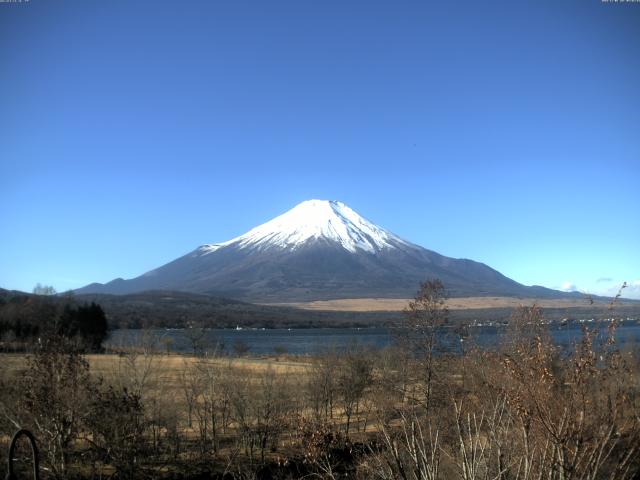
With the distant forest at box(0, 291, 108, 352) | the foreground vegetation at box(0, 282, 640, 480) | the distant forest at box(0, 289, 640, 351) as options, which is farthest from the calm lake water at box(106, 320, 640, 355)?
the distant forest at box(0, 291, 108, 352)

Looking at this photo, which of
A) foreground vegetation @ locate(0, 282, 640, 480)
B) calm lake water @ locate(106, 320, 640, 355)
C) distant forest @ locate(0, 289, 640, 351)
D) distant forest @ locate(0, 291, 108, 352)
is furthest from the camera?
distant forest @ locate(0, 289, 640, 351)

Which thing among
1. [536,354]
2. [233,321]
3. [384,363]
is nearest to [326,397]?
[384,363]

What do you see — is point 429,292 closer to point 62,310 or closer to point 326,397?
point 326,397

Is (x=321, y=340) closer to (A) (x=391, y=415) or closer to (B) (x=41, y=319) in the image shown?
(B) (x=41, y=319)

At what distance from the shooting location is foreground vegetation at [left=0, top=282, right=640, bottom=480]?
19.2 ft

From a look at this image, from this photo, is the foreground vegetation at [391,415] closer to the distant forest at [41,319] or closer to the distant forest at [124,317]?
the distant forest at [124,317]

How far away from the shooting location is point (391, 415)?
23.9 metres

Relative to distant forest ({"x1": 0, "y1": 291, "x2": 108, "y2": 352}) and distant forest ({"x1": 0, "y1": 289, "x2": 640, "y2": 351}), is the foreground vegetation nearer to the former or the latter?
distant forest ({"x1": 0, "y1": 289, "x2": 640, "y2": 351})

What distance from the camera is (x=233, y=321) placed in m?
178

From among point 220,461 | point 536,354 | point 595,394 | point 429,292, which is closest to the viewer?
point 536,354

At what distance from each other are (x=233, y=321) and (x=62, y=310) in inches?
4132

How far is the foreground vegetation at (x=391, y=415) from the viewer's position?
5.86 meters

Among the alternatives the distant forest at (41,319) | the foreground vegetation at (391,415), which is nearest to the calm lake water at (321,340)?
the foreground vegetation at (391,415)

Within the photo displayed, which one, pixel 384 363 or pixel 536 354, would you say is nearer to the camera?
pixel 536 354
